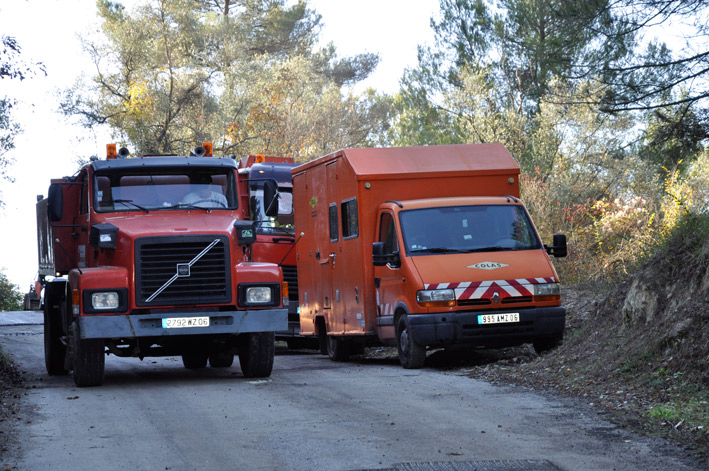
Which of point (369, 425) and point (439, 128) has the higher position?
point (439, 128)

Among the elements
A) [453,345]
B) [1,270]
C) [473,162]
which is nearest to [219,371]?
[453,345]

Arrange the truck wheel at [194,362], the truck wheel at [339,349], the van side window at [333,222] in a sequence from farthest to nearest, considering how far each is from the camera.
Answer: the truck wheel at [339,349], the van side window at [333,222], the truck wheel at [194,362]

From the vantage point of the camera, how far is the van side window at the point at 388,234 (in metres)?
14.6

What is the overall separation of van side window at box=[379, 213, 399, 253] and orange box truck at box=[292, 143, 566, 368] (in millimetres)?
16

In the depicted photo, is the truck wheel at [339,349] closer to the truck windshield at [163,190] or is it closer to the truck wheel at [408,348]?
the truck wheel at [408,348]

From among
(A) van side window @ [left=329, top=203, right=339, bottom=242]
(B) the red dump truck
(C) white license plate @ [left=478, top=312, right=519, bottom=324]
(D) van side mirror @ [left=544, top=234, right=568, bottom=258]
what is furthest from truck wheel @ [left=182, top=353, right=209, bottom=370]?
(D) van side mirror @ [left=544, top=234, right=568, bottom=258]

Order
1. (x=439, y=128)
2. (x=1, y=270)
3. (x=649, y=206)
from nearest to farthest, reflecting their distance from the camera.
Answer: (x=649, y=206) → (x=439, y=128) → (x=1, y=270)

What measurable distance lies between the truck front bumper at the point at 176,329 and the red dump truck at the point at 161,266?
0.01m

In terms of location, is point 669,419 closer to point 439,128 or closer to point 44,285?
point 44,285

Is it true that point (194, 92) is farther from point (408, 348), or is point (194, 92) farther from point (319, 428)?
point (319, 428)

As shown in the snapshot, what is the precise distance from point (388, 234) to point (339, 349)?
125 inches

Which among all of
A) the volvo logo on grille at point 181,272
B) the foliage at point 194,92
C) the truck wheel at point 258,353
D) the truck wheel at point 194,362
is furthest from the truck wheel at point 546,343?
the foliage at point 194,92

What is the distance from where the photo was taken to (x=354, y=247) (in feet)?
51.0

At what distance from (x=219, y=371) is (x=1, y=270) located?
35.1 meters
